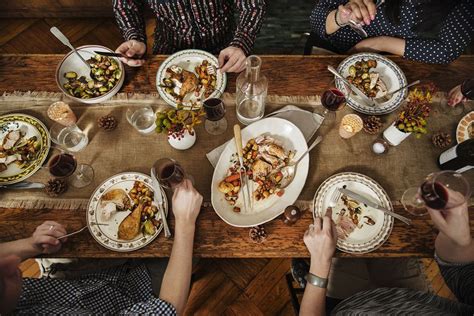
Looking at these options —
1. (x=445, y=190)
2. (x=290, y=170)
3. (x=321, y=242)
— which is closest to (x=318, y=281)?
(x=321, y=242)

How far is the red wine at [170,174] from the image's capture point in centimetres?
109

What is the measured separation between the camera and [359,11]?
1.37 meters

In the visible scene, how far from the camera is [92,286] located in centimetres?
125

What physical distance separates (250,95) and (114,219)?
68cm

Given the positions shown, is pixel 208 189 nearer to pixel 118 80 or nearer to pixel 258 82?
pixel 258 82

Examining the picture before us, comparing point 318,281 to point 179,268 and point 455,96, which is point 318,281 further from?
point 455,96

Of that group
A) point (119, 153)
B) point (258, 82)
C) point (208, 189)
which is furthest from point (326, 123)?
point (119, 153)

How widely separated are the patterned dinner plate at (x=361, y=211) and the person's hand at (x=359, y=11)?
687 millimetres

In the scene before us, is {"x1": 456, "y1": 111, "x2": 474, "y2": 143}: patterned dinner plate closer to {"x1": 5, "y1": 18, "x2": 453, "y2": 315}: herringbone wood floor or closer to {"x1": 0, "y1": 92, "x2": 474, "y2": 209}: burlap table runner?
{"x1": 0, "y1": 92, "x2": 474, "y2": 209}: burlap table runner

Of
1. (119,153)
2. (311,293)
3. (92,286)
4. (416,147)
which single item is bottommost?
(92,286)

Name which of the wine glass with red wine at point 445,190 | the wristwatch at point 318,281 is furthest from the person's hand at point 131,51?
the wine glass with red wine at point 445,190

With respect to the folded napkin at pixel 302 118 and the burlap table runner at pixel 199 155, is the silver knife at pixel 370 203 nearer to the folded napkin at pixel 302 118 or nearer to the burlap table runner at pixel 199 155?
the burlap table runner at pixel 199 155

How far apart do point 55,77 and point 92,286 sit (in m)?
0.86

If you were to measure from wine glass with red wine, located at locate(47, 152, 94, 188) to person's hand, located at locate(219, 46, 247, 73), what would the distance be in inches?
26.2
